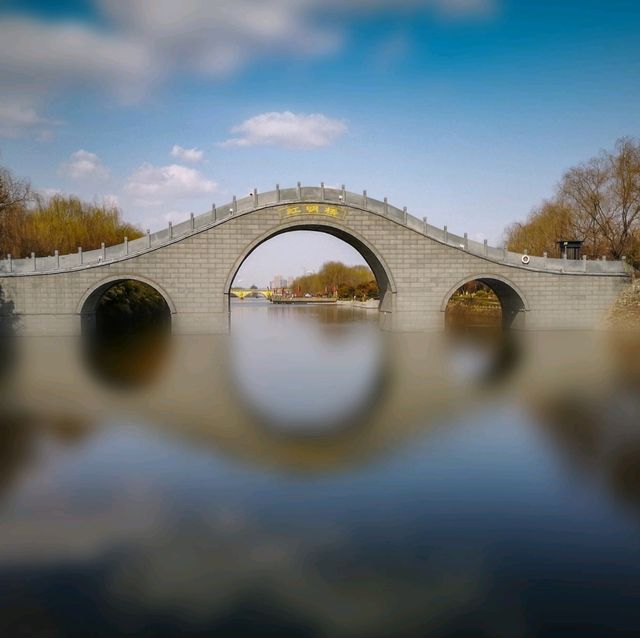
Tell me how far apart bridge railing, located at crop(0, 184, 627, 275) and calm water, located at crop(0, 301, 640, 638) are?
13.1 metres

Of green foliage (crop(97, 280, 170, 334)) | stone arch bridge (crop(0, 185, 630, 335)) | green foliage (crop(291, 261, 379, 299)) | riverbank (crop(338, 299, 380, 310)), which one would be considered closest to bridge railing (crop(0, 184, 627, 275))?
stone arch bridge (crop(0, 185, 630, 335))

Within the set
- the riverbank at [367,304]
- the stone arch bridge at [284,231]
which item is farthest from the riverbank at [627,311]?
the riverbank at [367,304]

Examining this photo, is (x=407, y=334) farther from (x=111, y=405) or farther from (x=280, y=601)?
(x=280, y=601)

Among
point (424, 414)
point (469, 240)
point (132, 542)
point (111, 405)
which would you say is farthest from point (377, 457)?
point (469, 240)

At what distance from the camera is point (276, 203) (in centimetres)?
2481

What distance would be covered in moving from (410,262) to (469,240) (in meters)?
3.04

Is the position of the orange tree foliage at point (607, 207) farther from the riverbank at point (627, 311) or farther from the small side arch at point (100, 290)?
the small side arch at point (100, 290)

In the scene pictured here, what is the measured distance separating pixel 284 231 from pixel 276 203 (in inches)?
58.4

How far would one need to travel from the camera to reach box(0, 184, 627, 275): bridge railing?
23.7 meters

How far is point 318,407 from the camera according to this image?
1010 cm

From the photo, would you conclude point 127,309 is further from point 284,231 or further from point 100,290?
point 284,231

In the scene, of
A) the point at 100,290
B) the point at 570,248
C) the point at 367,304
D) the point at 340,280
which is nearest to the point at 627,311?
the point at 570,248

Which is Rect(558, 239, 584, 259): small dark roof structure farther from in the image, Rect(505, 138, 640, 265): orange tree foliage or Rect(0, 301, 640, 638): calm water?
Rect(0, 301, 640, 638): calm water

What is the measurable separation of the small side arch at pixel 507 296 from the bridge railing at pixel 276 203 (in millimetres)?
937
